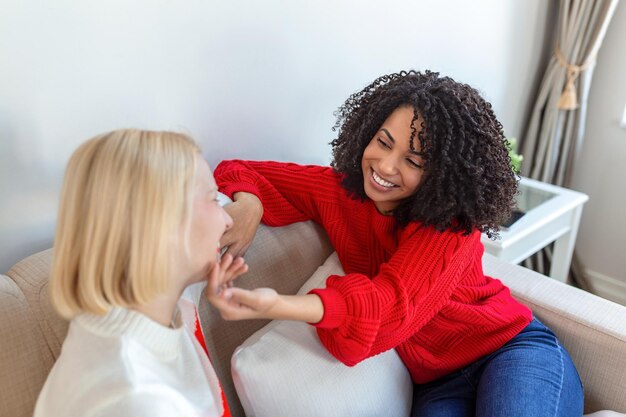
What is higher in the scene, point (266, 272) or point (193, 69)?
point (193, 69)

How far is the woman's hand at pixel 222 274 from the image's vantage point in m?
0.85

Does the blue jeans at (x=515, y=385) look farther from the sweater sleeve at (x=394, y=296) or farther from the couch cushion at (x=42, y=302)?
the couch cushion at (x=42, y=302)

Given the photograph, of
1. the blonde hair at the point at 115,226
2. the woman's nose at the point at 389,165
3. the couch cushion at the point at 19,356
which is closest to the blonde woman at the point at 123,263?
the blonde hair at the point at 115,226

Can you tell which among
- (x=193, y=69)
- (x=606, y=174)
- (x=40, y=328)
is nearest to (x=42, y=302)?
(x=40, y=328)

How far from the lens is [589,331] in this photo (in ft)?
4.45

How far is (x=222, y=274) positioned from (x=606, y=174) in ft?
6.80

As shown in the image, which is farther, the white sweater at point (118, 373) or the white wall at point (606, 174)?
the white wall at point (606, 174)

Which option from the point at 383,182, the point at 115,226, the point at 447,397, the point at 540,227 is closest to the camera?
the point at 115,226

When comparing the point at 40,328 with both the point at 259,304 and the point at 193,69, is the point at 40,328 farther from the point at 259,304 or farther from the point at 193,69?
the point at 193,69

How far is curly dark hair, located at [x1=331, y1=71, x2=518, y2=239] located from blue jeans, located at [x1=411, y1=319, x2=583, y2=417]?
29 cm

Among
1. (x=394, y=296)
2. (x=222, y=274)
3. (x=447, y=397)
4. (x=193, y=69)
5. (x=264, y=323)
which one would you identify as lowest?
(x=447, y=397)

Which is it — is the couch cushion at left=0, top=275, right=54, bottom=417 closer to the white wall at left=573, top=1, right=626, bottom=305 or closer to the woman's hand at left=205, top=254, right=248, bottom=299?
the woman's hand at left=205, top=254, right=248, bottom=299

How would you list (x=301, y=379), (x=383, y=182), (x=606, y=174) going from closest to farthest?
(x=301, y=379), (x=383, y=182), (x=606, y=174)

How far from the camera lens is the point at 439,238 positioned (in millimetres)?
1163
